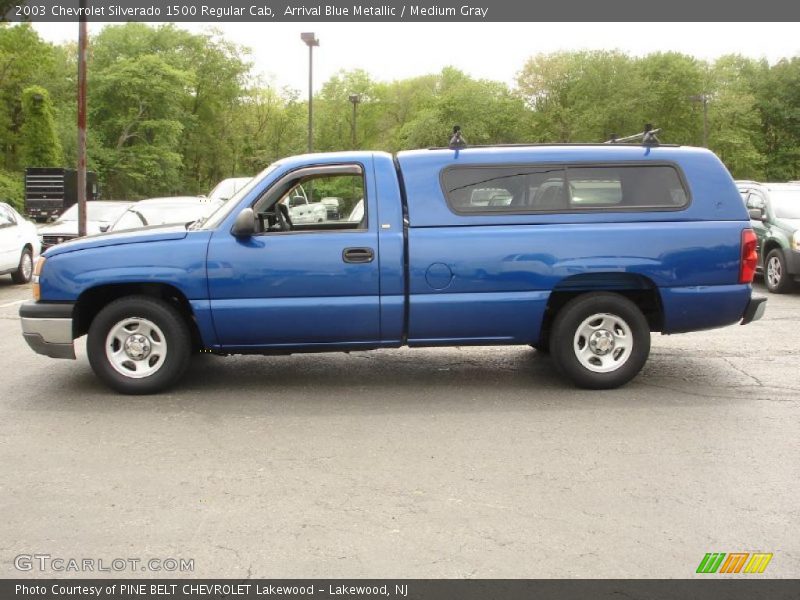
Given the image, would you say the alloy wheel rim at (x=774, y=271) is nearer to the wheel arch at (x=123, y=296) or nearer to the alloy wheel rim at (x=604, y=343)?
the alloy wheel rim at (x=604, y=343)

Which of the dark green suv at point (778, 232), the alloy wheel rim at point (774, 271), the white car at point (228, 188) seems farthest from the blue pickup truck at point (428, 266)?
the white car at point (228, 188)

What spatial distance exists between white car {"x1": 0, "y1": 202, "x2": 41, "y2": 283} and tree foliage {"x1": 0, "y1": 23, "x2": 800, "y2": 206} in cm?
3874

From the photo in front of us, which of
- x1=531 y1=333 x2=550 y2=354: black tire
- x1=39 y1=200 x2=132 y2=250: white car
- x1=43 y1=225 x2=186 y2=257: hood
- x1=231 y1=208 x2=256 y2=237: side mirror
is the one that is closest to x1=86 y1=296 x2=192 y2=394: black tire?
x1=43 y1=225 x2=186 y2=257: hood

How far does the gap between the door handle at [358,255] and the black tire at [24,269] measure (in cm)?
1109

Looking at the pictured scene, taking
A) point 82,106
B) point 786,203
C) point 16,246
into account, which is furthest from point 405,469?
point 82,106

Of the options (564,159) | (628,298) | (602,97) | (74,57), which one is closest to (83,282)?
Result: (564,159)

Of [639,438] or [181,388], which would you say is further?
[181,388]

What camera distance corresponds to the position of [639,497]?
4684 millimetres

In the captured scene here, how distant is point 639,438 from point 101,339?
13.7 feet

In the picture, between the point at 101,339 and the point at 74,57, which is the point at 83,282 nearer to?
the point at 101,339

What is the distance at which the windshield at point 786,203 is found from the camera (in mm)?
14312

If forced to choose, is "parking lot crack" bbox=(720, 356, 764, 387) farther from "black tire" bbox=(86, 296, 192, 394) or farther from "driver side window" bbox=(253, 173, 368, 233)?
"black tire" bbox=(86, 296, 192, 394)

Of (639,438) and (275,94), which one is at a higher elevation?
(275,94)
